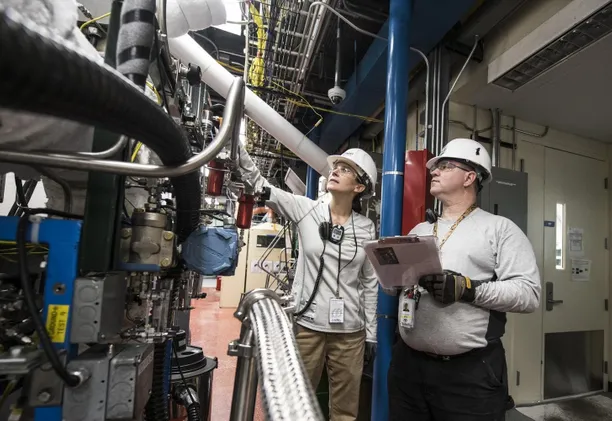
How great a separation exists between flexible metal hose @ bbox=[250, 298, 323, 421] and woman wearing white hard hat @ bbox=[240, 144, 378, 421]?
108cm

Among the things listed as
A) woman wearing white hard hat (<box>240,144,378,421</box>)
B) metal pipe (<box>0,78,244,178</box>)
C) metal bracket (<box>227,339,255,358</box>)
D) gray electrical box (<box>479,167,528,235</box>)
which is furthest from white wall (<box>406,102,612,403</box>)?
metal bracket (<box>227,339,255,358</box>)

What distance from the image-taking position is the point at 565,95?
2.32m

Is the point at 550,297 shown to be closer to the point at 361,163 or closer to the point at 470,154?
the point at 470,154

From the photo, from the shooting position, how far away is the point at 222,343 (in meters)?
3.57

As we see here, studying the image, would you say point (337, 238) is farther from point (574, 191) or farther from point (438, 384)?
point (574, 191)

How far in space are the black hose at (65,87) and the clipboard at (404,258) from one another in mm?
868

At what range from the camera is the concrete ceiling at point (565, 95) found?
1.96m

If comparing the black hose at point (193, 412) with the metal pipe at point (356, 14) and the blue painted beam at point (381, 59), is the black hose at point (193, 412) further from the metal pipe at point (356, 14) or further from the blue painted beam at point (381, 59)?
the metal pipe at point (356, 14)

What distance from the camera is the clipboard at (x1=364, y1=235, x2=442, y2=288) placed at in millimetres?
1098

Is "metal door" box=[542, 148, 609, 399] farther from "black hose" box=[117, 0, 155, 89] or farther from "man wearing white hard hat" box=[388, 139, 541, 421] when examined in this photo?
"black hose" box=[117, 0, 155, 89]

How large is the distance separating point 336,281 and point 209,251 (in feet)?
2.54

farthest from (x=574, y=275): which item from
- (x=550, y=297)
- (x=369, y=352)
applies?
(x=369, y=352)

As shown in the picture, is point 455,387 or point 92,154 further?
point 455,387

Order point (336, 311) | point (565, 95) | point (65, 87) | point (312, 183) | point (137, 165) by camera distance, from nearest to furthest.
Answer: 1. point (65, 87)
2. point (137, 165)
3. point (336, 311)
4. point (565, 95)
5. point (312, 183)
